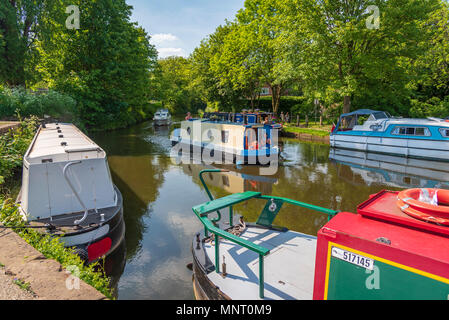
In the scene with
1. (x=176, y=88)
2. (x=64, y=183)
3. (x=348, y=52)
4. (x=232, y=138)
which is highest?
(x=176, y=88)

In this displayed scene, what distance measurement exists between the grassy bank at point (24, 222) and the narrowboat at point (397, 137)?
60.8 ft

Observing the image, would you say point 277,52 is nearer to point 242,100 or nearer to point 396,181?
point 242,100

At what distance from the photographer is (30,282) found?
2.99 m

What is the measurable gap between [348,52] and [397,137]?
7.82m

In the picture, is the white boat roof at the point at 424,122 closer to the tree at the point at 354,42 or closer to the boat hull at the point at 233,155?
the tree at the point at 354,42

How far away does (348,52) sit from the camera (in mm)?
20781

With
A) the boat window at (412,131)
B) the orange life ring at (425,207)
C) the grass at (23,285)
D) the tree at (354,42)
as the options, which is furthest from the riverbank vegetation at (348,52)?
the grass at (23,285)

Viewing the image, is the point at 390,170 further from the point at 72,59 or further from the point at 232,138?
the point at 72,59

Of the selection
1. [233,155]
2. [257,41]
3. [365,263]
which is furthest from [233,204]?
[257,41]

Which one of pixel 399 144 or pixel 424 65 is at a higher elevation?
pixel 424 65

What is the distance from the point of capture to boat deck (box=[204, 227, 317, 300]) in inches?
152

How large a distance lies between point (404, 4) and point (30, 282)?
23841 mm

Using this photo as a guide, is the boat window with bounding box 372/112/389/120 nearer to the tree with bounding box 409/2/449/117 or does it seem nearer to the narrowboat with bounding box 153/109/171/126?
the tree with bounding box 409/2/449/117
